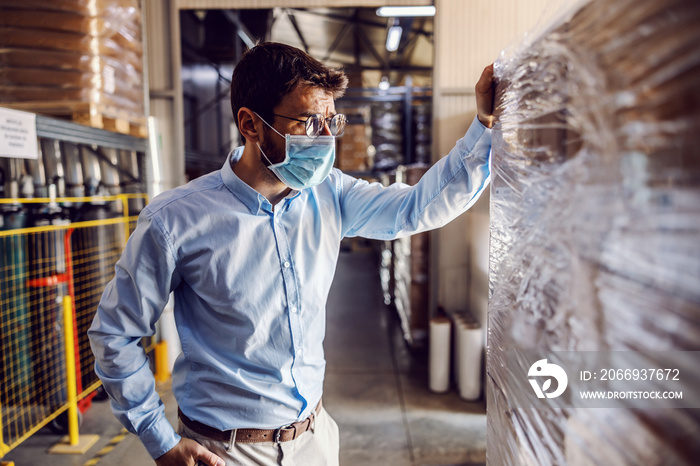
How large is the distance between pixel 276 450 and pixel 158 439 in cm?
36

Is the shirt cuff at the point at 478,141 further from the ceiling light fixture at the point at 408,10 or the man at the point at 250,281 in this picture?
the ceiling light fixture at the point at 408,10

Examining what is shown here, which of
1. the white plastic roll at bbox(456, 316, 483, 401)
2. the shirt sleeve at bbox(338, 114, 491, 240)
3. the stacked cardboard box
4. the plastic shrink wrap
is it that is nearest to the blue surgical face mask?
the shirt sleeve at bbox(338, 114, 491, 240)

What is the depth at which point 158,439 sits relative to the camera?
136 cm

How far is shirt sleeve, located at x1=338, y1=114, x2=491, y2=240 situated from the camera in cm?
124

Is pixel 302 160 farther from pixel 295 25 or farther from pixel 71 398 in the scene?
pixel 295 25

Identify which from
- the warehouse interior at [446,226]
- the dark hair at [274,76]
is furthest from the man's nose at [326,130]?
the warehouse interior at [446,226]

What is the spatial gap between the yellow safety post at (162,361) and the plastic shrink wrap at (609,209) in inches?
174

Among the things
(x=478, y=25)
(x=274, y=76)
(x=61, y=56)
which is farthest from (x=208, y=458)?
(x=478, y=25)

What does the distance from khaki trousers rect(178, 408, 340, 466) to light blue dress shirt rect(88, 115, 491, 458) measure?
7 centimetres

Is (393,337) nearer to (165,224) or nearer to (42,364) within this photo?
(42,364)

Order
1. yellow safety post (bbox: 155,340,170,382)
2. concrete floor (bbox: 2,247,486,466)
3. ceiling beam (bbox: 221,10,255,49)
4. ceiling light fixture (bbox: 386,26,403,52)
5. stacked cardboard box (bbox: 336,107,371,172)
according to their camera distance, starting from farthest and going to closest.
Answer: ceiling beam (bbox: 221,10,255,49) < stacked cardboard box (bbox: 336,107,371,172) < ceiling light fixture (bbox: 386,26,403,52) < yellow safety post (bbox: 155,340,170,382) < concrete floor (bbox: 2,247,486,466)

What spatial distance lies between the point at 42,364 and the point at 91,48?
7.78 ft

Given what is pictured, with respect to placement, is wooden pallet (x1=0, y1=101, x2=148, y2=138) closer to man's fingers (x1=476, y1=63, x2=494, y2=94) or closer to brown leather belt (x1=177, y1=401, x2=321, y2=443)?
brown leather belt (x1=177, y1=401, x2=321, y2=443)

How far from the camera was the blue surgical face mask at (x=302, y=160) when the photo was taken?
4.96ft
